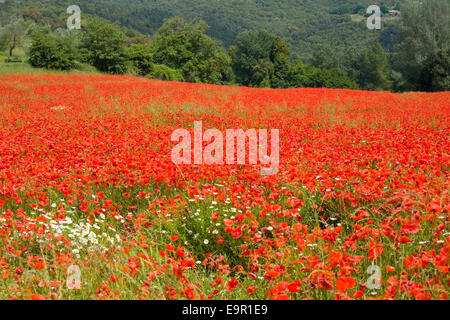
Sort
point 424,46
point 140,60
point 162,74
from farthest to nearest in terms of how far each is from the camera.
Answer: point 162,74 → point 140,60 → point 424,46

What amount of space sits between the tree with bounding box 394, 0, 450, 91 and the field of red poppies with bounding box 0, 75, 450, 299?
36.1 meters

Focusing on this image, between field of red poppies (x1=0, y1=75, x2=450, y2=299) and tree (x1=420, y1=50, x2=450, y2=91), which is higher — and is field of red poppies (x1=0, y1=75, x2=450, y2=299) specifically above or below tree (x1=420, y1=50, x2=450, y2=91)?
below

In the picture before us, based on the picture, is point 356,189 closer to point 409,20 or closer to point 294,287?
point 294,287

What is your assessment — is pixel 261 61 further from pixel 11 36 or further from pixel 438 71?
pixel 11 36

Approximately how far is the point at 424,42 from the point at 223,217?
153ft

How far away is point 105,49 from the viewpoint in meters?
44.2

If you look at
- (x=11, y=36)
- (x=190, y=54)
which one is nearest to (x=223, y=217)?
(x=11, y=36)

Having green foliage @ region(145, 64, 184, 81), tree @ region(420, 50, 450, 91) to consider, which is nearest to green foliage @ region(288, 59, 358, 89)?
tree @ region(420, 50, 450, 91)

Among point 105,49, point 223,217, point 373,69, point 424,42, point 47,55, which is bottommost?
point 223,217

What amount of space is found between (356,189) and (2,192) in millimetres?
4108

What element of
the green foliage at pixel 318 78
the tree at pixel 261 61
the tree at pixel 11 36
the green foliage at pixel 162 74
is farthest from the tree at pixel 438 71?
the tree at pixel 11 36

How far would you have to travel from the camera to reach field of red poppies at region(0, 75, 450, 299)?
8.52ft

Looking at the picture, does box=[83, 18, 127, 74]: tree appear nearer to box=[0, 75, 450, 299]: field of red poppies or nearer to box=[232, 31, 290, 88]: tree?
box=[232, 31, 290, 88]: tree
